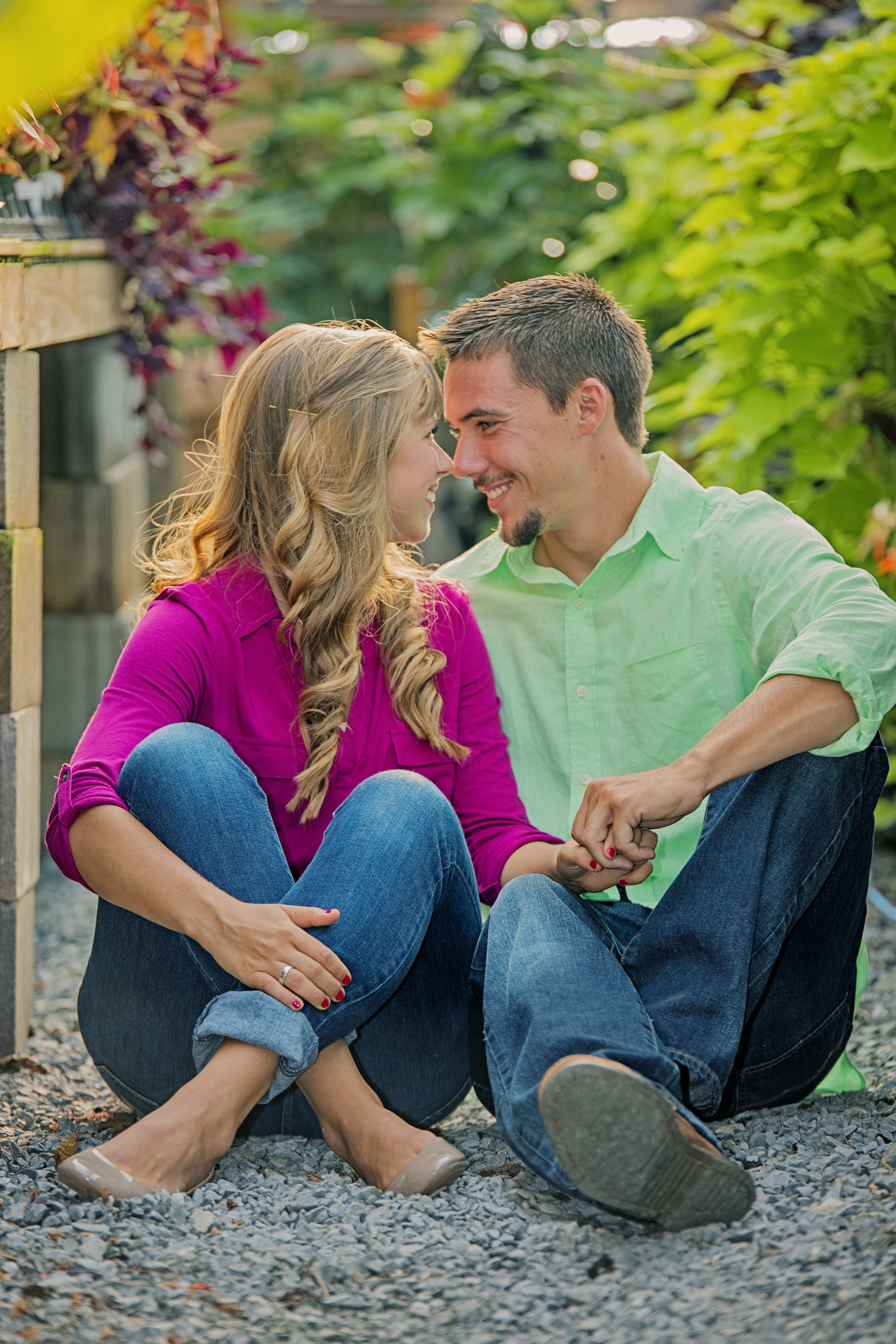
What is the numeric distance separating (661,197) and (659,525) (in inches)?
75.0

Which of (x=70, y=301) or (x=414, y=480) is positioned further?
(x=70, y=301)

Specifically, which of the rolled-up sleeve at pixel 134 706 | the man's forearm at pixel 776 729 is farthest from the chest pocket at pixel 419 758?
the man's forearm at pixel 776 729

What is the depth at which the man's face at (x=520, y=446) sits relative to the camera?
2.04 meters

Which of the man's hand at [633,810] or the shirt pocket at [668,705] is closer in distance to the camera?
the man's hand at [633,810]

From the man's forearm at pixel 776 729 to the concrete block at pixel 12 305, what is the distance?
1153 mm

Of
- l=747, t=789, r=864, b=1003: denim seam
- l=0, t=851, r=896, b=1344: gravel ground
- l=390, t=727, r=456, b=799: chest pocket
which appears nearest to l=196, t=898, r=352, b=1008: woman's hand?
l=0, t=851, r=896, b=1344: gravel ground

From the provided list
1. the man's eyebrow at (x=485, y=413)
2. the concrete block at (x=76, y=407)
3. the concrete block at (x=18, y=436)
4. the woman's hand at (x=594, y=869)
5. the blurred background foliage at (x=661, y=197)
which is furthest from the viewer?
the concrete block at (x=76, y=407)

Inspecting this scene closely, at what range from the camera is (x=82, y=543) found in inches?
130

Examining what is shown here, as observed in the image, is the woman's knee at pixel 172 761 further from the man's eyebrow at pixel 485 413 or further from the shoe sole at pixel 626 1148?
the man's eyebrow at pixel 485 413

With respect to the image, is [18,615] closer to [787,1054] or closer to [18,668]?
[18,668]

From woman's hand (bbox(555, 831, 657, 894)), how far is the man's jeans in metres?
0.02

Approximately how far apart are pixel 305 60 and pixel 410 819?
5.09 metres

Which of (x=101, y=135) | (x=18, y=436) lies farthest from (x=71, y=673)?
(x=18, y=436)

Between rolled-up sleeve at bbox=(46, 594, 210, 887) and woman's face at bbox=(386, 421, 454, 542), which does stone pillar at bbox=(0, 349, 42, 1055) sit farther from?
woman's face at bbox=(386, 421, 454, 542)
